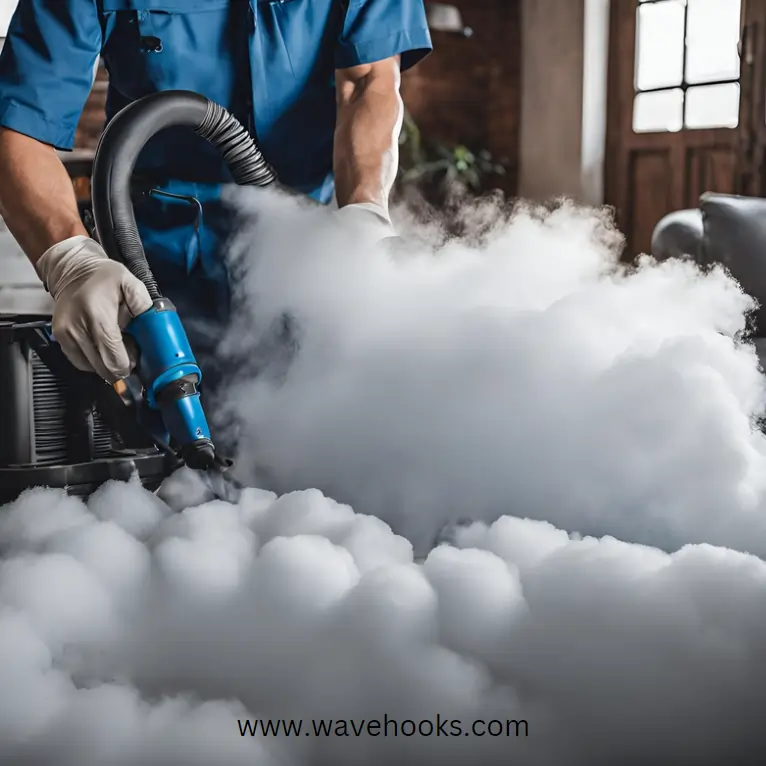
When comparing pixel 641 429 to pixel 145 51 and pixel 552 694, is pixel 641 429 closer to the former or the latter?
pixel 552 694

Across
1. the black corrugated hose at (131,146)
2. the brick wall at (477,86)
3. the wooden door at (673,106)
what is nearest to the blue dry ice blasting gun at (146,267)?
the black corrugated hose at (131,146)

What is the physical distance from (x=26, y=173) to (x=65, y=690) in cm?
84

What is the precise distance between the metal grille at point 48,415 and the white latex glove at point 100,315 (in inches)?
2.0

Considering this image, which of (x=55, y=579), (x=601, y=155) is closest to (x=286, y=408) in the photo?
(x=55, y=579)

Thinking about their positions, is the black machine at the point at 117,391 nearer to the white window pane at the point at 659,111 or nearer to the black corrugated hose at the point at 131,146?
the black corrugated hose at the point at 131,146

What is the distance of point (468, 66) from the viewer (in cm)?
583

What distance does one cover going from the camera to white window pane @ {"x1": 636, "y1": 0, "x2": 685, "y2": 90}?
488 cm

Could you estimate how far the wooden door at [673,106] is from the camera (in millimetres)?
4570

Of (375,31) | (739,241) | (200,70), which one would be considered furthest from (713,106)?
(200,70)

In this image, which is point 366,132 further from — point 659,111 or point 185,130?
point 659,111

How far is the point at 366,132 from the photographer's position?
146 centimetres

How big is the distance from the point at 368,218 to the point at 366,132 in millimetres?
225

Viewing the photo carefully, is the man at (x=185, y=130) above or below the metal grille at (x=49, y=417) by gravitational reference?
above

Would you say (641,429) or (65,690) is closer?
(65,690)
